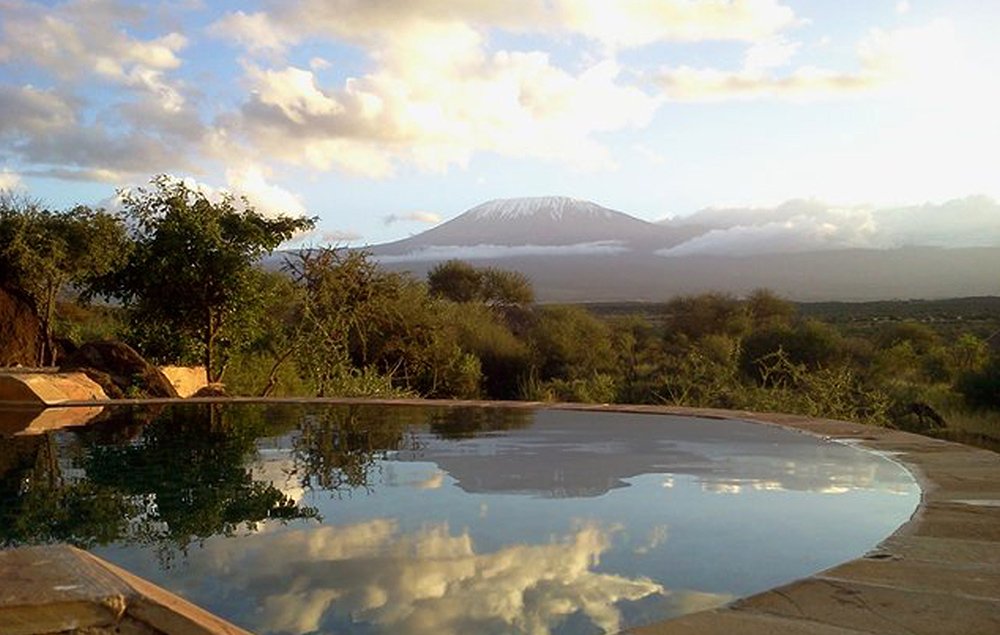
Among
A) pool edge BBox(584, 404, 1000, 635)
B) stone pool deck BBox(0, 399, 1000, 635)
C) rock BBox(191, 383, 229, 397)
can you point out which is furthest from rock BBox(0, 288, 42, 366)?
pool edge BBox(584, 404, 1000, 635)

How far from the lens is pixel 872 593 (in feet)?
9.48

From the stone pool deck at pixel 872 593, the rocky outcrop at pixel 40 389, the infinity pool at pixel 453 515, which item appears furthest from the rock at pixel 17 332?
the stone pool deck at pixel 872 593

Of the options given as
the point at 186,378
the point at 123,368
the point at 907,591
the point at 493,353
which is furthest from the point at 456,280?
the point at 907,591

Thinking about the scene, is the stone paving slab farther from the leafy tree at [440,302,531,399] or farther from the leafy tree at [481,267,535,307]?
the leafy tree at [481,267,535,307]

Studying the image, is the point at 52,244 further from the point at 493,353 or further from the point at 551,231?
the point at 551,231

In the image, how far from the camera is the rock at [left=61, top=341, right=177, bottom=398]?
10219mm

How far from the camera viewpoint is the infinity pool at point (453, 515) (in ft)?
10.2

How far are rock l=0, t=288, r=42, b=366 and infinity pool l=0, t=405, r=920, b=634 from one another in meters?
5.68

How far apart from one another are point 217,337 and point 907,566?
35.2ft

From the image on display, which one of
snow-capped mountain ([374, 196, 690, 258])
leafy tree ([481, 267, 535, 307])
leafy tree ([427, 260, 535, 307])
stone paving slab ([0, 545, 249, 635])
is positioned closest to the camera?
stone paving slab ([0, 545, 249, 635])

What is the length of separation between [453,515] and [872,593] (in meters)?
2.09

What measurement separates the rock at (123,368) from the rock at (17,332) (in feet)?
6.22

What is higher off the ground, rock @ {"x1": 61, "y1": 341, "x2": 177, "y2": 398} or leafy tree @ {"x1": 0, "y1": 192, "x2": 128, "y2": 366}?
leafy tree @ {"x1": 0, "y1": 192, "x2": 128, "y2": 366}

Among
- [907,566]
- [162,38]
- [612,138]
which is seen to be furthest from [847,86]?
[907,566]
